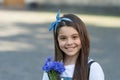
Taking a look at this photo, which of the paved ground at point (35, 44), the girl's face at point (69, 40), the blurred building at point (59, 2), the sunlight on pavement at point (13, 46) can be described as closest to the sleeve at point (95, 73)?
the girl's face at point (69, 40)

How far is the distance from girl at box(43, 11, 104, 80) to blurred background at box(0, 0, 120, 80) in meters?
4.53

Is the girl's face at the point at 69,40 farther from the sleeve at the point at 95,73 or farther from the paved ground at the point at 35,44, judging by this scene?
the paved ground at the point at 35,44

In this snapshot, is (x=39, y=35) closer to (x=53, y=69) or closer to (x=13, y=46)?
(x=13, y=46)

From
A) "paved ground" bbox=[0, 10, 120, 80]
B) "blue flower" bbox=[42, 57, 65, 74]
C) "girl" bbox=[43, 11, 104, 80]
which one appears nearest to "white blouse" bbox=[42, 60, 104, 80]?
"girl" bbox=[43, 11, 104, 80]

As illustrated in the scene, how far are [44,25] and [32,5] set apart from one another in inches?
293

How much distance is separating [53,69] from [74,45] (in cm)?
26

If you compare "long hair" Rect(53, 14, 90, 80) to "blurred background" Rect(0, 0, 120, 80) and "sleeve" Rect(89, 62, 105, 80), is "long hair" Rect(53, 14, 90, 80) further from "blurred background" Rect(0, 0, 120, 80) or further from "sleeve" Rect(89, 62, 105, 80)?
"blurred background" Rect(0, 0, 120, 80)

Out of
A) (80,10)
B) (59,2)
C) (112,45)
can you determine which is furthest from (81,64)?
(59,2)

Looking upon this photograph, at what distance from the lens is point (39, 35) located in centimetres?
1326

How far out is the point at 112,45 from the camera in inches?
457

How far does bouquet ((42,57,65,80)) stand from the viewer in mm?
2857

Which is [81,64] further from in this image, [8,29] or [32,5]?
[32,5]

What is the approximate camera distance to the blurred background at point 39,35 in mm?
8492

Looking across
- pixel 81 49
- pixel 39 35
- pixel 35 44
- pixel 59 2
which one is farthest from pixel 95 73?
pixel 59 2
